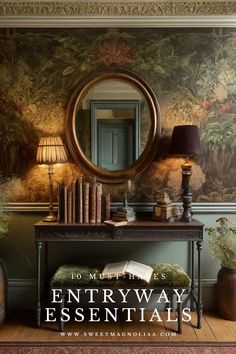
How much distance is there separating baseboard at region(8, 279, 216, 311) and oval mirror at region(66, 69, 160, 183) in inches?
49.4

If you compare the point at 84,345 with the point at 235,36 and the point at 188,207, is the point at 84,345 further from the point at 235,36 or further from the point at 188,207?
the point at 235,36

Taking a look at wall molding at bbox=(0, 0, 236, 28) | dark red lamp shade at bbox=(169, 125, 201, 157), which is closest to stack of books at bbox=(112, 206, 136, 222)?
dark red lamp shade at bbox=(169, 125, 201, 157)

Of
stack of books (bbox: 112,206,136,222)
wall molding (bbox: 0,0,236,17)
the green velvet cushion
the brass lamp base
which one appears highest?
wall molding (bbox: 0,0,236,17)

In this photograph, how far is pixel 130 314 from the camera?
3.15 m

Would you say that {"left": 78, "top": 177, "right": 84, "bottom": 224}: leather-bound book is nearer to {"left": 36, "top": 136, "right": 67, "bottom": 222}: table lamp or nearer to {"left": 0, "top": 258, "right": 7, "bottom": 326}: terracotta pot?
{"left": 36, "top": 136, "right": 67, "bottom": 222}: table lamp

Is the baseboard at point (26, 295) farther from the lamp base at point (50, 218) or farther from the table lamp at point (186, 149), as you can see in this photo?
the table lamp at point (186, 149)

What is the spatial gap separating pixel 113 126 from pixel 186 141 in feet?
2.35

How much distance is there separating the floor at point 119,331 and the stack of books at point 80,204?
0.90m

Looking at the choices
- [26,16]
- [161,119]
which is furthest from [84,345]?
[26,16]

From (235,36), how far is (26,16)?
78.0 inches

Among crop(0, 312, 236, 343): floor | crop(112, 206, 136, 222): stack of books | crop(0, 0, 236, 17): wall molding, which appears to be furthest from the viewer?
crop(0, 0, 236, 17): wall molding

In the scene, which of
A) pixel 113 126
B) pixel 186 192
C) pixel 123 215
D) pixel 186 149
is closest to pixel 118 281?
pixel 123 215

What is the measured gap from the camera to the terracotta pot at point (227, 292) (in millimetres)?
2988

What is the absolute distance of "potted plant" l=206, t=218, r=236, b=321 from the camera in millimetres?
2986
